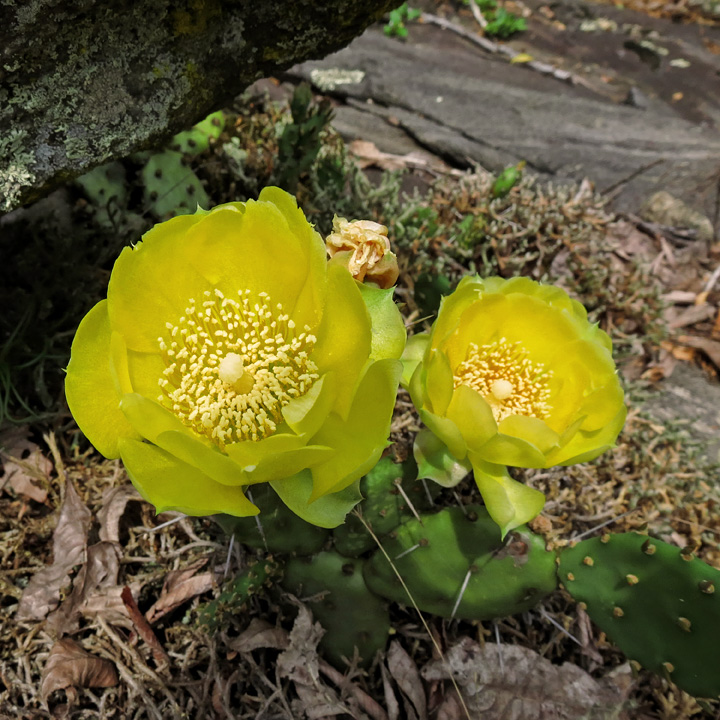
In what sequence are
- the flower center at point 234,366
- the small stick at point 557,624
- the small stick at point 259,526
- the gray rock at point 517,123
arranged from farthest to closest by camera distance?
the gray rock at point 517,123 → the small stick at point 557,624 → the small stick at point 259,526 → the flower center at point 234,366

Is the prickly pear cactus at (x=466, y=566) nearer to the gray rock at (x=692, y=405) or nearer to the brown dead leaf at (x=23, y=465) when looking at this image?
the brown dead leaf at (x=23, y=465)

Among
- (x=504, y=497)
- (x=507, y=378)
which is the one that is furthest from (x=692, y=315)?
(x=504, y=497)

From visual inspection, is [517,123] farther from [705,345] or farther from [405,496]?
[405,496]

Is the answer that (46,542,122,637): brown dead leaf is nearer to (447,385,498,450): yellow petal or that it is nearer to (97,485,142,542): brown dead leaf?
(97,485,142,542): brown dead leaf

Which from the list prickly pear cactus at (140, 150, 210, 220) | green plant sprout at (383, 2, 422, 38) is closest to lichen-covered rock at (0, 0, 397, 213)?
prickly pear cactus at (140, 150, 210, 220)

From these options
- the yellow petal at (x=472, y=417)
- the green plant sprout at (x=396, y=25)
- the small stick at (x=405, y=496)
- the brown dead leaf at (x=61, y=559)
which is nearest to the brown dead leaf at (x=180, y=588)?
the brown dead leaf at (x=61, y=559)

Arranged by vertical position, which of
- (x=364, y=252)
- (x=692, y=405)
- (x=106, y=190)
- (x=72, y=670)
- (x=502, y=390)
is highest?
(x=364, y=252)

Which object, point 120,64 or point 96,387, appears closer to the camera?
point 96,387
